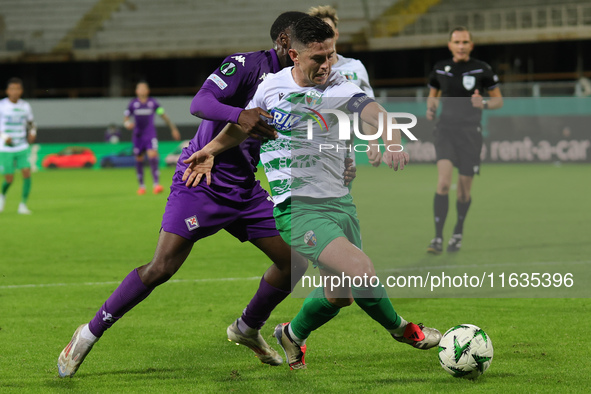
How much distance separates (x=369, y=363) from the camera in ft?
14.5

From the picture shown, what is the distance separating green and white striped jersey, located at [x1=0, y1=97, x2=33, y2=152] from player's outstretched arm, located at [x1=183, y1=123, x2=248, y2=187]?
32.3ft

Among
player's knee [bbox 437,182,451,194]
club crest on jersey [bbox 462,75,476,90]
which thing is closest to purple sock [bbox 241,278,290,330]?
player's knee [bbox 437,182,451,194]

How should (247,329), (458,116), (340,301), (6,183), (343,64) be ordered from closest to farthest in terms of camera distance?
(340,301) < (247,329) < (343,64) < (458,116) < (6,183)

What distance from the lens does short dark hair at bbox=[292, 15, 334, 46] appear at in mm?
3826

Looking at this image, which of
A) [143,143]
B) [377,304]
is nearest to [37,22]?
[143,143]

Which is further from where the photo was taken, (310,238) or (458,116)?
(458,116)

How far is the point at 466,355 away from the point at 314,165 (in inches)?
49.6

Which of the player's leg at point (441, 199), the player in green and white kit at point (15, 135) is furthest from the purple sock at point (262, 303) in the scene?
the player in green and white kit at point (15, 135)

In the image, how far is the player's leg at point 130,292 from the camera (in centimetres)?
418

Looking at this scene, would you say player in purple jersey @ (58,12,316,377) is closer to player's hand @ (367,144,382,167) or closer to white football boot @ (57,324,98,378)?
white football boot @ (57,324,98,378)

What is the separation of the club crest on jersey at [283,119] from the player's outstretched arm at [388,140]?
0.40 metres

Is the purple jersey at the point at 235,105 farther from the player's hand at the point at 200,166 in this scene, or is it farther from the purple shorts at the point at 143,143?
the purple shorts at the point at 143,143

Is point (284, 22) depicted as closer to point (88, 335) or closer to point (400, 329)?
point (400, 329)

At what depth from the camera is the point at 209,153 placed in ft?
13.7
